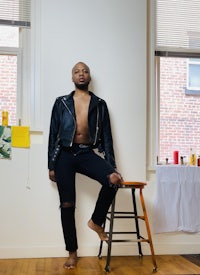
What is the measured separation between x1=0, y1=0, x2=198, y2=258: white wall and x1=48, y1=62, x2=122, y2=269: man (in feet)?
0.52

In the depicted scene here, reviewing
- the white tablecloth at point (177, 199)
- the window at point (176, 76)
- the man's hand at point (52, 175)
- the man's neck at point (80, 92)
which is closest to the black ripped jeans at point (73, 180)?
the man's hand at point (52, 175)

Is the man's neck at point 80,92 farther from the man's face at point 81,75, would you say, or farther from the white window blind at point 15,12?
the white window blind at point 15,12

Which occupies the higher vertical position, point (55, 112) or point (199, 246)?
point (55, 112)

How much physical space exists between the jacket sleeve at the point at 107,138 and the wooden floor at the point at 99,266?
30.6 inches

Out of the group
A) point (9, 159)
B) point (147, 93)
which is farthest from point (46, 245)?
point (147, 93)

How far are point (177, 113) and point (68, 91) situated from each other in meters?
1.10

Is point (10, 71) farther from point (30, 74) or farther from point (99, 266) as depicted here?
point (99, 266)

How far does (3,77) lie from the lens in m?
3.41

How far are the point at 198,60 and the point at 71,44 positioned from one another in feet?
4.20

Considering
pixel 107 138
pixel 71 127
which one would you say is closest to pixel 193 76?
pixel 107 138

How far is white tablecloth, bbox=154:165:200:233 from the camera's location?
11.3ft

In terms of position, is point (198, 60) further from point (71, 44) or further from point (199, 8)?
point (71, 44)

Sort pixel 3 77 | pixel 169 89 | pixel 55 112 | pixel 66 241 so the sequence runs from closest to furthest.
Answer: pixel 66 241, pixel 55 112, pixel 3 77, pixel 169 89

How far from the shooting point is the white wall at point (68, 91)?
3.23 meters
